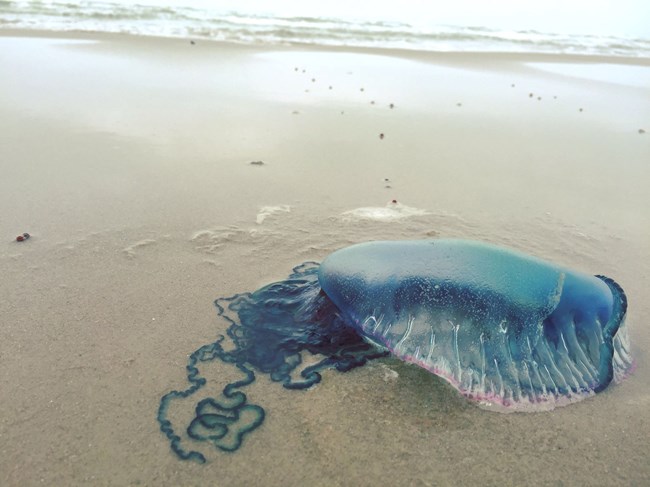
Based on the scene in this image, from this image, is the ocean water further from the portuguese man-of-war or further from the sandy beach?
the portuguese man-of-war

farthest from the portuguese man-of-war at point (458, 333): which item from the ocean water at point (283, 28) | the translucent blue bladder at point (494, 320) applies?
the ocean water at point (283, 28)

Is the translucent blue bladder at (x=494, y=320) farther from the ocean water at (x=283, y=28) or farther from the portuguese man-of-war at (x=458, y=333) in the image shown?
the ocean water at (x=283, y=28)

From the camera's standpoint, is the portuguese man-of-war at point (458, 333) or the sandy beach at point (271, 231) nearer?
the sandy beach at point (271, 231)

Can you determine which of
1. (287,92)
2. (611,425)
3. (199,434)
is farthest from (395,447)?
(287,92)

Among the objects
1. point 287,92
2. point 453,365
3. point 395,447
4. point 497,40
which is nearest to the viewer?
point 395,447

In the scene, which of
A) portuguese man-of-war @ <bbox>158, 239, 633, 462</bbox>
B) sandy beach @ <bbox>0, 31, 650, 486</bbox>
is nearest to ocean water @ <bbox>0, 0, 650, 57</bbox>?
sandy beach @ <bbox>0, 31, 650, 486</bbox>

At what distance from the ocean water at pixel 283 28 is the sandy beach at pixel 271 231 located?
173 inches

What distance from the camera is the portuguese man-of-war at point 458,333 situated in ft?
7.29

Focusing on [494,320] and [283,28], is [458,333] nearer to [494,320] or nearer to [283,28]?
[494,320]

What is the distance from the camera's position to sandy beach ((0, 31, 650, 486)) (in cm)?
205

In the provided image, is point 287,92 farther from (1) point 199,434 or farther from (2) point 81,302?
(1) point 199,434

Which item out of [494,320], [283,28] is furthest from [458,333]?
[283,28]

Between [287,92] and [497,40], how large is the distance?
9.55 m

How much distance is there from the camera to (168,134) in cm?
549
